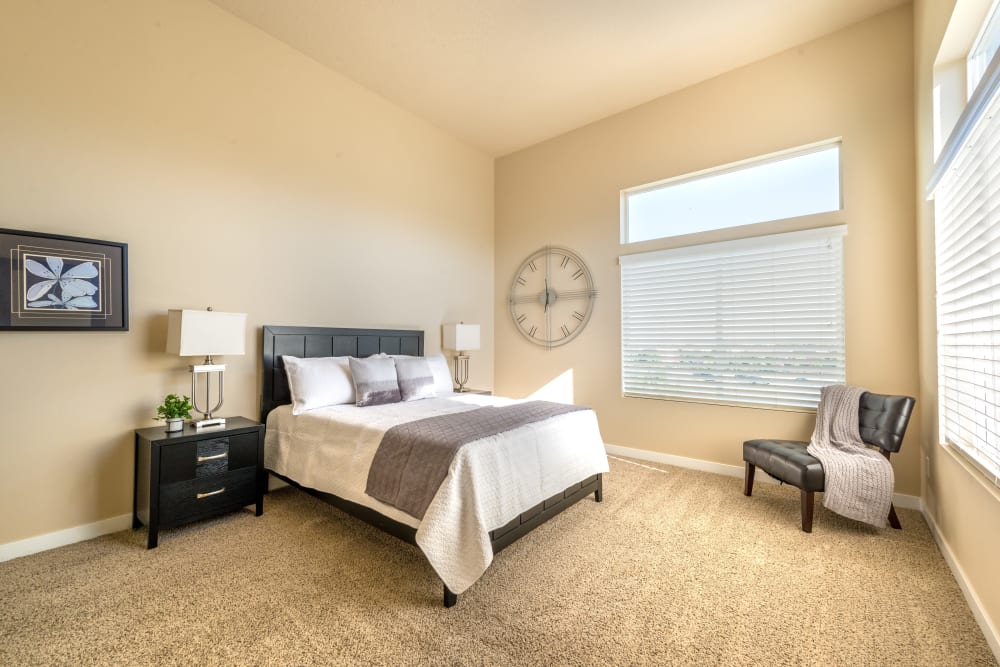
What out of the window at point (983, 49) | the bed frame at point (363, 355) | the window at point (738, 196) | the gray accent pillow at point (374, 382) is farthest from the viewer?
the window at point (738, 196)

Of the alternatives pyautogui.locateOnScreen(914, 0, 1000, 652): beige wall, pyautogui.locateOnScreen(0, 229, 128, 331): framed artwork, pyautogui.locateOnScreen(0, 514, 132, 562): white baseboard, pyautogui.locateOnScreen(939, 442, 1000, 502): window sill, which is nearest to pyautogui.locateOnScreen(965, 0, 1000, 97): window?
pyautogui.locateOnScreen(914, 0, 1000, 652): beige wall

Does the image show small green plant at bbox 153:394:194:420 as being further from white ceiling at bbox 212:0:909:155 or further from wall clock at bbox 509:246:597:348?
wall clock at bbox 509:246:597:348

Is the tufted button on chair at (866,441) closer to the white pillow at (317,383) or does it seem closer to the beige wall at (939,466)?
the beige wall at (939,466)

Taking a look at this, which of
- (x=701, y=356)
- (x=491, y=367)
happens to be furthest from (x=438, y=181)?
(x=701, y=356)

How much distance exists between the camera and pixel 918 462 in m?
2.84

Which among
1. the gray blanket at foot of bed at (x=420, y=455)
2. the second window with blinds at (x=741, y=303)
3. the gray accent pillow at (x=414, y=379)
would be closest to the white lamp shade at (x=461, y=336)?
the gray accent pillow at (x=414, y=379)

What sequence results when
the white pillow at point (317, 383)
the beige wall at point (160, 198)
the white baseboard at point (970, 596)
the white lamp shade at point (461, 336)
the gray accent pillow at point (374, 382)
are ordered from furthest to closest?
the white lamp shade at point (461, 336)
the gray accent pillow at point (374, 382)
the white pillow at point (317, 383)
the beige wall at point (160, 198)
the white baseboard at point (970, 596)

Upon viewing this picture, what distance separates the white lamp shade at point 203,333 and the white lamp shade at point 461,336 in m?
2.08

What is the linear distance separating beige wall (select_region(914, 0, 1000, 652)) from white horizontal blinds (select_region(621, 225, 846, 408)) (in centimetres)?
52

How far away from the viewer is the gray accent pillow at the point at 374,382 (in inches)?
124

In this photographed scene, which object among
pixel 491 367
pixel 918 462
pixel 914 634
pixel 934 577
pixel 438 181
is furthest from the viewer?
pixel 491 367

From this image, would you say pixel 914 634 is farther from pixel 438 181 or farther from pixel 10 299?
pixel 438 181

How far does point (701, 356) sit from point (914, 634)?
91.8 inches

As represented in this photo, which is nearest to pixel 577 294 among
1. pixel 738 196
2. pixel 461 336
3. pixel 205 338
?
pixel 461 336
